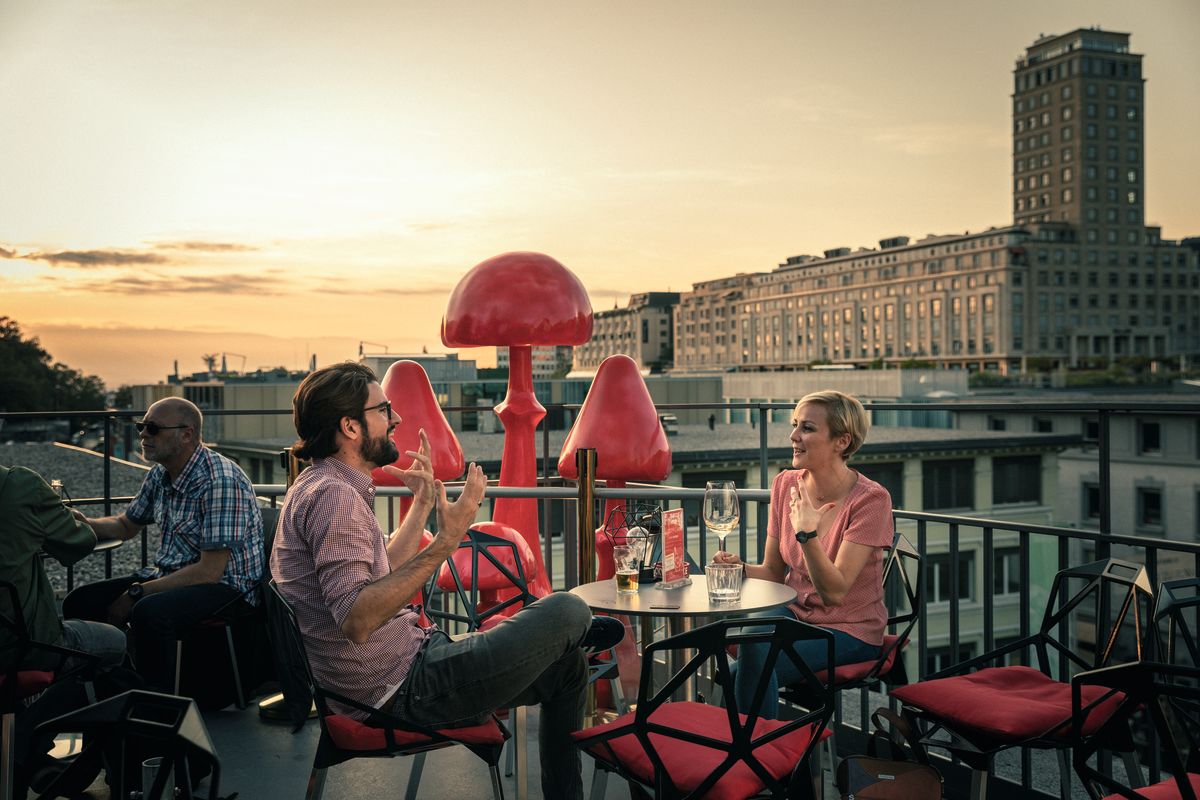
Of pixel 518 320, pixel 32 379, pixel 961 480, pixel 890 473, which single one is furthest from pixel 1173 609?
pixel 32 379

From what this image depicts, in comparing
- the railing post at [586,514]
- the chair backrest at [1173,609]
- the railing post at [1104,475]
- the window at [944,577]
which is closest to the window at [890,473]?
the window at [944,577]

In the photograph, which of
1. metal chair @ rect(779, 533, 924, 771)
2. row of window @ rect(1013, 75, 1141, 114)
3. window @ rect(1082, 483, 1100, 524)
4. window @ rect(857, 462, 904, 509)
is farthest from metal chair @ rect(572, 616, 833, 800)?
row of window @ rect(1013, 75, 1141, 114)

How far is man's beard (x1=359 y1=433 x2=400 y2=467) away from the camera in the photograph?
284 cm

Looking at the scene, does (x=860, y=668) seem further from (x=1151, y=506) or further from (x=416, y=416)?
(x=1151, y=506)

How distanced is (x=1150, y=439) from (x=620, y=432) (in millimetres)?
52372

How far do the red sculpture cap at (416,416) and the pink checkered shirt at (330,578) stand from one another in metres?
2.13

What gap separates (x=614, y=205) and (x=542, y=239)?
432 cm

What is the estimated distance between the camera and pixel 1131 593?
112 inches

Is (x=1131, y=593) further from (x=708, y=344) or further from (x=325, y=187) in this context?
(x=708, y=344)

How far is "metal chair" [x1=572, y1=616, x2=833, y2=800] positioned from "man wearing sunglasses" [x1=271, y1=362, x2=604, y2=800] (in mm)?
249

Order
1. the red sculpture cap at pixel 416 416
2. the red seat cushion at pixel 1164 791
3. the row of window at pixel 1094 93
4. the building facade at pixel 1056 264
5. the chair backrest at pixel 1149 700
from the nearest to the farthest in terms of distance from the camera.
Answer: the chair backrest at pixel 1149 700 < the red seat cushion at pixel 1164 791 < the red sculpture cap at pixel 416 416 < the building facade at pixel 1056 264 < the row of window at pixel 1094 93

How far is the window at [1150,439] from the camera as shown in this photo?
48.9m

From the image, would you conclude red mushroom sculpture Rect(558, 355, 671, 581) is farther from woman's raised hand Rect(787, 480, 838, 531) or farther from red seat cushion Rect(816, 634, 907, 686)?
red seat cushion Rect(816, 634, 907, 686)

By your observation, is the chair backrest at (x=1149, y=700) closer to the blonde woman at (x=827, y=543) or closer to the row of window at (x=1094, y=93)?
the blonde woman at (x=827, y=543)
